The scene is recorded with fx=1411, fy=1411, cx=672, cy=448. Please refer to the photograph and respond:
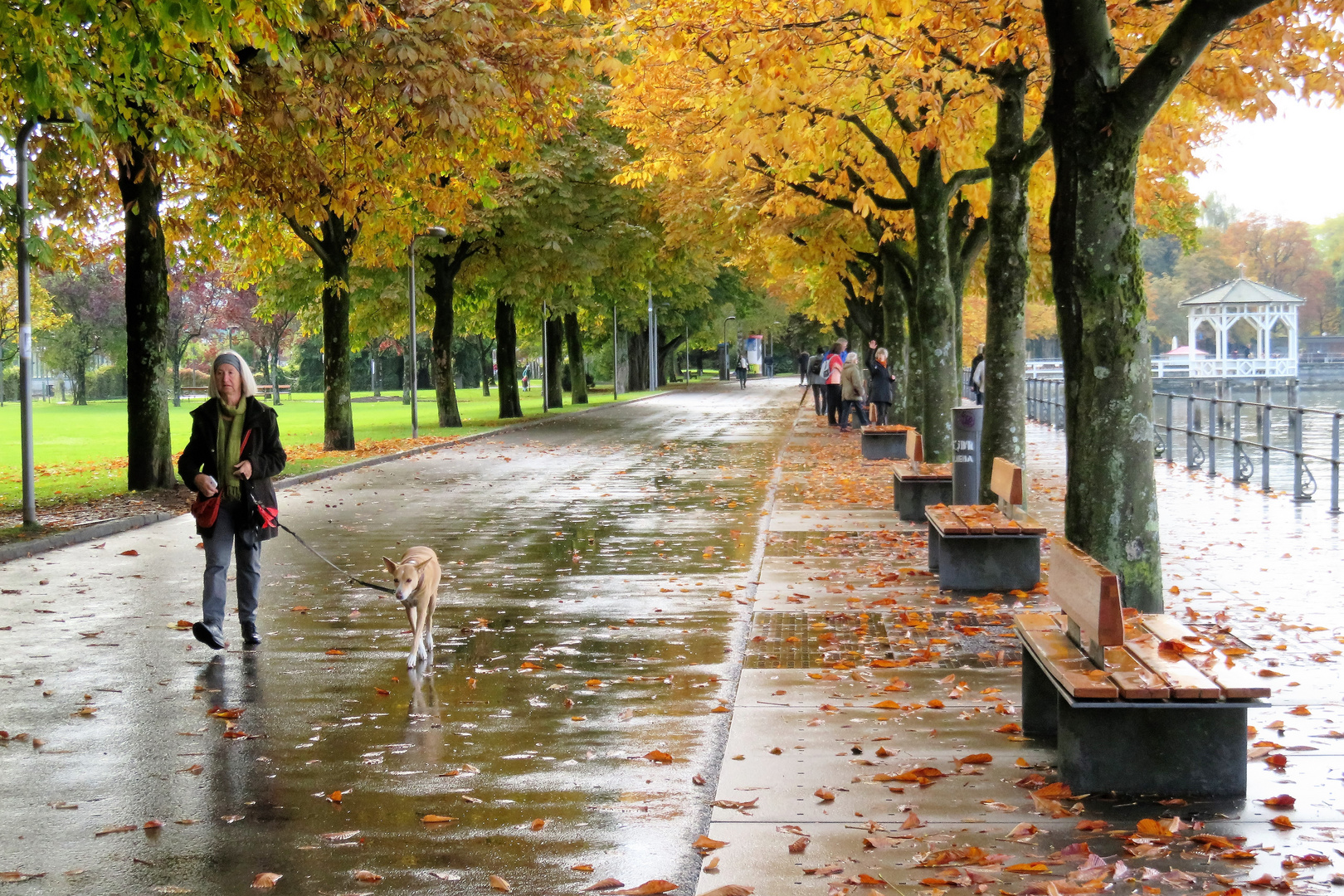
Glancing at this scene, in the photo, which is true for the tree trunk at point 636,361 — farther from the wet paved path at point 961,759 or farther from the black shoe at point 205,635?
the black shoe at point 205,635

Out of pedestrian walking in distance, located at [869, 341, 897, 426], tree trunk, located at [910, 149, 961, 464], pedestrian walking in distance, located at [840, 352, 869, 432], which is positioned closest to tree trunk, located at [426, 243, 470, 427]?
pedestrian walking in distance, located at [840, 352, 869, 432]

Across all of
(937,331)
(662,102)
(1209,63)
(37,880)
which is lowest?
(37,880)

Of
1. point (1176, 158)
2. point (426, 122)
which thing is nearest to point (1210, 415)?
point (1176, 158)

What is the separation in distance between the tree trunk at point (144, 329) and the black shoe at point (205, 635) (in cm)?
1072

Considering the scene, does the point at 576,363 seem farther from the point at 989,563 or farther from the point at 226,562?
the point at 226,562

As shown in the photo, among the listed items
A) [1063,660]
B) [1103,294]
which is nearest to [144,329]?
[1103,294]

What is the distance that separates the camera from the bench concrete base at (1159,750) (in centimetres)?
543

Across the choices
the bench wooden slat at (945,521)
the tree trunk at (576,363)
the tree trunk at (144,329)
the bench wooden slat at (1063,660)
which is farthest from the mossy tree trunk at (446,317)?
the bench wooden slat at (1063,660)

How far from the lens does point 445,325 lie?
3628 centimetres

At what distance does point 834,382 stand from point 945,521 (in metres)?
25.1

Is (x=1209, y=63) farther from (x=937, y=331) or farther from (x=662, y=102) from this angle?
(x=662, y=102)

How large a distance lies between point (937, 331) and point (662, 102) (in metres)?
6.18

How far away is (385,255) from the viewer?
31156mm

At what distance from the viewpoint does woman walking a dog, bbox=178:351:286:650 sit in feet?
28.7
